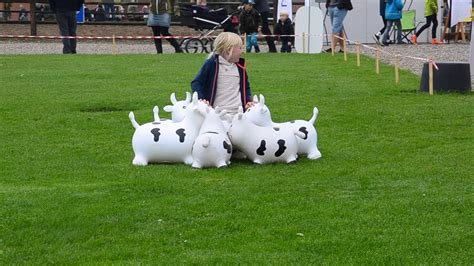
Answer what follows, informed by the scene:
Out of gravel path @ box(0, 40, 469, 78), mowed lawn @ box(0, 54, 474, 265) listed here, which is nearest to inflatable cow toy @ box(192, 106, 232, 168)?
mowed lawn @ box(0, 54, 474, 265)

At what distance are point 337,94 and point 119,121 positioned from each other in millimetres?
4487

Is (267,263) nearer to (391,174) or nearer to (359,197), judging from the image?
(359,197)

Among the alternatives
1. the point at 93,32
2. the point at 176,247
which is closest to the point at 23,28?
the point at 93,32

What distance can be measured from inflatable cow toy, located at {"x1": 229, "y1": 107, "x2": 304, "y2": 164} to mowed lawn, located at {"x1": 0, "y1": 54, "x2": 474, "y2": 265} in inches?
4.7

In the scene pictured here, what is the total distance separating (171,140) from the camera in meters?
9.84

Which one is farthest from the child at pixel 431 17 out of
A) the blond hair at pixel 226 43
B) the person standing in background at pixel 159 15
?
the blond hair at pixel 226 43

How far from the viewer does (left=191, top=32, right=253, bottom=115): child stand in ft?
33.8

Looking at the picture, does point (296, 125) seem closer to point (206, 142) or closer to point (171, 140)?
point (206, 142)

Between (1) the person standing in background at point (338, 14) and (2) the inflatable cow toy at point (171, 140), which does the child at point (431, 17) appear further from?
(2) the inflatable cow toy at point (171, 140)

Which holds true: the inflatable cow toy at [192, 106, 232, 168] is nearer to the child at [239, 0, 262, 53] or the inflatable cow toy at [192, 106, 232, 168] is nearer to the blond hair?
the blond hair

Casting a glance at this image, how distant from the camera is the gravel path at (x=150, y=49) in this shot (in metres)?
25.4

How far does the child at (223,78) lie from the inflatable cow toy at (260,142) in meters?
0.46

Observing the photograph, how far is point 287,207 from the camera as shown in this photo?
801 cm

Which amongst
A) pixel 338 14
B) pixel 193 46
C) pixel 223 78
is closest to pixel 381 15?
pixel 338 14
